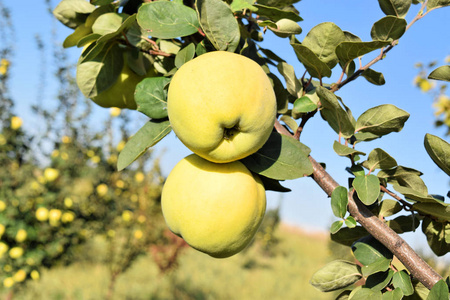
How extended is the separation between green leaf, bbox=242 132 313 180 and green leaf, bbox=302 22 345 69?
172 mm

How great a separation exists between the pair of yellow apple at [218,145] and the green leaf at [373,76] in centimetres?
25

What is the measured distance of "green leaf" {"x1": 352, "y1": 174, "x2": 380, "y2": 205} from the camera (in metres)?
0.62

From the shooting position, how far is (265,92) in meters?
0.61

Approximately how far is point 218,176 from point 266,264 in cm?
672

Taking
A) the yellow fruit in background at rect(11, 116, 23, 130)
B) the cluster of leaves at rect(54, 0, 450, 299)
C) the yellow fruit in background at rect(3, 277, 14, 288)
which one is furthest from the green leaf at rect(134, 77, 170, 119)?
the yellow fruit in background at rect(11, 116, 23, 130)

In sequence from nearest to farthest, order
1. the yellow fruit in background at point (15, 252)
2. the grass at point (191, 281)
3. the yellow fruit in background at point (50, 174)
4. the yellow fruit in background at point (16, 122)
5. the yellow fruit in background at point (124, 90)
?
the yellow fruit in background at point (124, 90) → the yellow fruit in background at point (15, 252) → the yellow fruit in background at point (50, 174) → the yellow fruit in background at point (16, 122) → the grass at point (191, 281)

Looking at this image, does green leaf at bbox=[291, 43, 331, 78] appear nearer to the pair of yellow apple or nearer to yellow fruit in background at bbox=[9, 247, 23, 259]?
the pair of yellow apple

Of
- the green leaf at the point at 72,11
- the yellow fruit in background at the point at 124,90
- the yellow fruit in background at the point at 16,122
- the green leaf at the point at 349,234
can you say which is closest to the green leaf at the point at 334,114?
the green leaf at the point at 349,234

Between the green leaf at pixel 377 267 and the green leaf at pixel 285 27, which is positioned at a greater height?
the green leaf at pixel 285 27

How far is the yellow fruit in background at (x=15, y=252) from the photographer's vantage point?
2.86m

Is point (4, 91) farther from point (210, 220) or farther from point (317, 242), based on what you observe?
point (317, 242)

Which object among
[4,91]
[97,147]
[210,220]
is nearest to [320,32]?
[210,220]

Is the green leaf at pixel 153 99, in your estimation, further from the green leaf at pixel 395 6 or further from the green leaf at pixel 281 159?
the green leaf at pixel 395 6

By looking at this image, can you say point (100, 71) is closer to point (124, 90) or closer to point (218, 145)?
point (124, 90)
